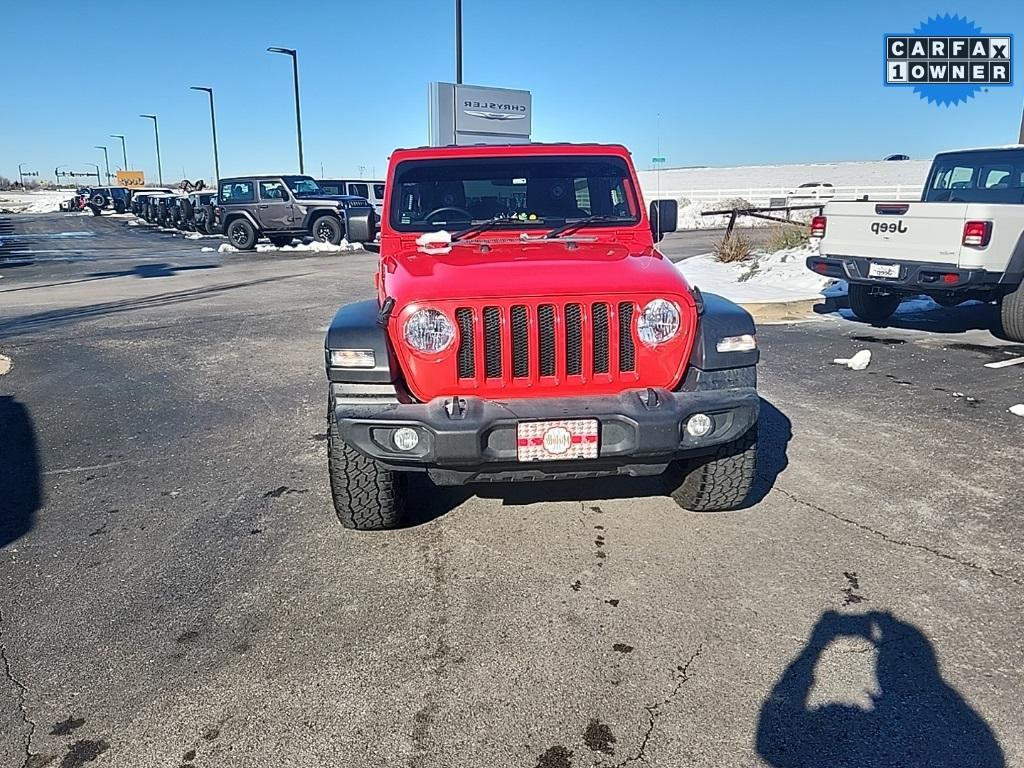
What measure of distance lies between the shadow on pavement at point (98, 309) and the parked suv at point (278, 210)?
299 inches

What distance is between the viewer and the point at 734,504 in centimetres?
394

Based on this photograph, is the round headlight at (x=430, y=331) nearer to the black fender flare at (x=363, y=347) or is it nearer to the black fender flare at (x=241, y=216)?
the black fender flare at (x=363, y=347)

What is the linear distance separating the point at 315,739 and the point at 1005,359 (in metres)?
7.24

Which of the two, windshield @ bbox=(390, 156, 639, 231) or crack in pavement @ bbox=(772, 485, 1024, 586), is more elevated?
windshield @ bbox=(390, 156, 639, 231)

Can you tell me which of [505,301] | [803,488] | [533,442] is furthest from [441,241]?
[803,488]

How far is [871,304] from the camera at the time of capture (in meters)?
9.37

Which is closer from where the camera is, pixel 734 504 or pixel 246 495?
pixel 734 504

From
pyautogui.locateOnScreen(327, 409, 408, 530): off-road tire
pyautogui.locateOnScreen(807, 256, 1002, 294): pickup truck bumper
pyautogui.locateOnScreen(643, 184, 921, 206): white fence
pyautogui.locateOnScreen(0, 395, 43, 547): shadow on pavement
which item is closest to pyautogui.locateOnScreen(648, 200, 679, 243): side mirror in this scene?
pyautogui.locateOnScreen(327, 409, 408, 530): off-road tire

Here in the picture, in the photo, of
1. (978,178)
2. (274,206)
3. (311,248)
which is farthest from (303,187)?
(978,178)

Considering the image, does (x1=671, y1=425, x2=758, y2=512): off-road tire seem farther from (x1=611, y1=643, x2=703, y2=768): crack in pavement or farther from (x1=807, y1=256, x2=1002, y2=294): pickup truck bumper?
(x1=807, y1=256, x2=1002, y2=294): pickup truck bumper

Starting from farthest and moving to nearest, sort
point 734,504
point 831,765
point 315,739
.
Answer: point 734,504, point 315,739, point 831,765

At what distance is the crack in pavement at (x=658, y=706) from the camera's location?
2326 mm

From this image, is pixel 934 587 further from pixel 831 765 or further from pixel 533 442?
pixel 533 442

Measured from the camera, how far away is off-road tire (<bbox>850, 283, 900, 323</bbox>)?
933 cm
